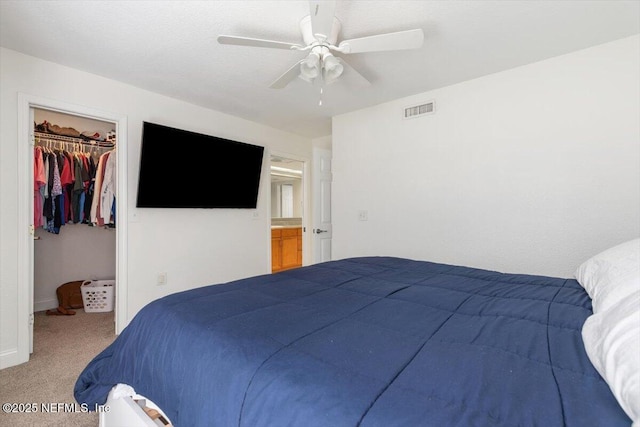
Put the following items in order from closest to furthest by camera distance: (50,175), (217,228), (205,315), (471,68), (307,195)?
(205,315)
(471,68)
(50,175)
(217,228)
(307,195)

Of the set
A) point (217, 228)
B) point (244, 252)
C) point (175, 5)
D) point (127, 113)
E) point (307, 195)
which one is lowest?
point (244, 252)

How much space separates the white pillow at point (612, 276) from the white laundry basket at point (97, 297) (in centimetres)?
413

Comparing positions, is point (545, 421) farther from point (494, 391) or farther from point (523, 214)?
point (523, 214)

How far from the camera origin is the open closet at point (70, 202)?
3.06 meters

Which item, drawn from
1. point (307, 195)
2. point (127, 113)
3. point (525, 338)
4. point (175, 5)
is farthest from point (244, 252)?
point (525, 338)

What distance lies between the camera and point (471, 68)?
2.51 metres

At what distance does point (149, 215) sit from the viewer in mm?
2988

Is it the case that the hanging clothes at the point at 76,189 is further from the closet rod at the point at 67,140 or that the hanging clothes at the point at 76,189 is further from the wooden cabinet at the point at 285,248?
the wooden cabinet at the point at 285,248

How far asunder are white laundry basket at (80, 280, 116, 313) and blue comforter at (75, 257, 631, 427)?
2.28 metres

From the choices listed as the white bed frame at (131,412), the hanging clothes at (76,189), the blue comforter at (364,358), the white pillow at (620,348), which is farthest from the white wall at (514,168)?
the hanging clothes at (76,189)

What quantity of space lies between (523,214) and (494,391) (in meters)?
2.29

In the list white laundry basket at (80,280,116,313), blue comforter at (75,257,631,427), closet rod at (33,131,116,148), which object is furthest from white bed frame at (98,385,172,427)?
closet rod at (33,131,116,148)

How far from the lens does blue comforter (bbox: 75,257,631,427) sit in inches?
23.1

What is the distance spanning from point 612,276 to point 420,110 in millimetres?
2424
